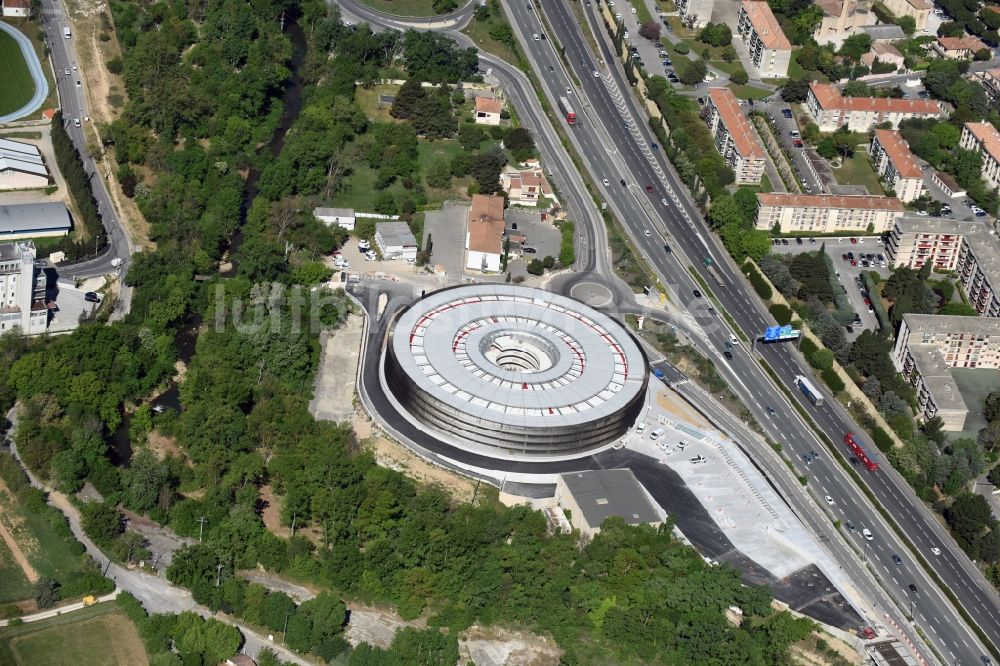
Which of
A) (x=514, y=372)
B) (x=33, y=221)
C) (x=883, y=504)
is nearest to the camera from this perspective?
(x=883, y=504)

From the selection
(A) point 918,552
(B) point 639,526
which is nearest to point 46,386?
(B) point 639,526

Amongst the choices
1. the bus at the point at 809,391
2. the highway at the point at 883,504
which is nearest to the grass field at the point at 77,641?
the highway at the point at 883,504

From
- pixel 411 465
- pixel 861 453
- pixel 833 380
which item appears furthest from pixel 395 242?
pixel 861 453

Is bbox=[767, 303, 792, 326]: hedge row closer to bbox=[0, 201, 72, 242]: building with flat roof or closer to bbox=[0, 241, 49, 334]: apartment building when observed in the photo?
bbox=[0, 241, 49, 334]: apartment building

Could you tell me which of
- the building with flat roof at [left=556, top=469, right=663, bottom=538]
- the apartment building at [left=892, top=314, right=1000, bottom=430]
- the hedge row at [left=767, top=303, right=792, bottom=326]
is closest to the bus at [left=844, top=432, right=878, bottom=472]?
the apartment building at [left=892, top=314, right=1000, bottom=430]

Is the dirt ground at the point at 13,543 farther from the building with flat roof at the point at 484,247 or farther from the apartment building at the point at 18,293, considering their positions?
the building with flat roof at the point at 484,247

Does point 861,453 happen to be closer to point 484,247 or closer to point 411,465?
point 411,465

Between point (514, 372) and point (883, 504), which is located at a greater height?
point (514, 372)
